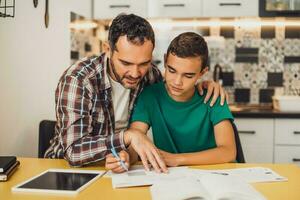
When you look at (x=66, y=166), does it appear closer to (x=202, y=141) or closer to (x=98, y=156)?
(x=98, y=156)

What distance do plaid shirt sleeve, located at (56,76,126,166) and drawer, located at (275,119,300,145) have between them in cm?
174

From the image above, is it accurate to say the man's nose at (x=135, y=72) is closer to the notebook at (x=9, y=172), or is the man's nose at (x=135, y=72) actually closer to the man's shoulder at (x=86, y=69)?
the man's shoulder at (x=86, y=69)

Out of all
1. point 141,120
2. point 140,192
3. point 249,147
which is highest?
point 141,120

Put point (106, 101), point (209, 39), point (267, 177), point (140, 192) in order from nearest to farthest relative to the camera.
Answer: point (140, 192) → point (267, 177) → point (106, 101) → point (209, 39)

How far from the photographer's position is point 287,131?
9.52 ft

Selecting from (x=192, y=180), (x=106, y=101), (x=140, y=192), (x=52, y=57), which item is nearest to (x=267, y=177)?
(x=192, y=180)

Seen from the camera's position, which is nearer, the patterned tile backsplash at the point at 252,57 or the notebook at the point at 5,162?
the notebook at the point at 5,162

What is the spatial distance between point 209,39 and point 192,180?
7.59 feet

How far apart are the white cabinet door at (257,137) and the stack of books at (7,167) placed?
1861 millimetres

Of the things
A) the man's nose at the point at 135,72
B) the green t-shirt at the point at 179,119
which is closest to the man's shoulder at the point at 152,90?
the green t-shirt at the point at 179,119

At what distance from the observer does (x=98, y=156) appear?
1464 millimetres

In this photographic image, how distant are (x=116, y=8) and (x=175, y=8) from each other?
0.46 metres

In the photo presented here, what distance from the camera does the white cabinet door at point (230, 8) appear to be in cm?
306

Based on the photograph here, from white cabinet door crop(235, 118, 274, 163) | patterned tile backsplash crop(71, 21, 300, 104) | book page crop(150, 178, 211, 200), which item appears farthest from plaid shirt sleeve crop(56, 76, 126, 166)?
patterned tile backsplash crop(71, 21, 300, 104)
